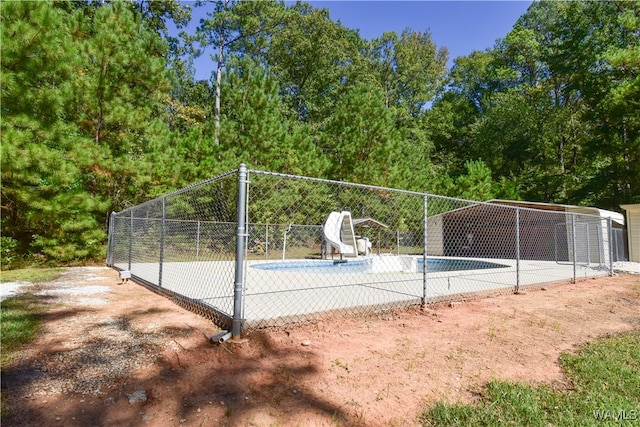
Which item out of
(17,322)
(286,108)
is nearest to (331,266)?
(17,322)

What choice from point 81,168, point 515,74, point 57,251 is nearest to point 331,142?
point 81,168

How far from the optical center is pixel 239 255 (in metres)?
2.81

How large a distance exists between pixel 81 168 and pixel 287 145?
7.94m

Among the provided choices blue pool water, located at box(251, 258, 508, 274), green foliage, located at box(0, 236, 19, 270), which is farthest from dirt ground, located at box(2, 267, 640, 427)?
blue pool water, located at box(251, 258, 508, 274)

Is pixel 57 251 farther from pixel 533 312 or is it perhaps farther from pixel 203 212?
pixel 533 312

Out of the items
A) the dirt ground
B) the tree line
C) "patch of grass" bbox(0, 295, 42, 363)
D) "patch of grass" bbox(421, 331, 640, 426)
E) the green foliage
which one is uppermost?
the tree line

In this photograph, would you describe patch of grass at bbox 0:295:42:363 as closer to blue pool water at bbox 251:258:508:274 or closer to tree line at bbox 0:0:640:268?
tree line at bbox 0:0:640:268

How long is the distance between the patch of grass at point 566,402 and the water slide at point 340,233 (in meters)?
8.57

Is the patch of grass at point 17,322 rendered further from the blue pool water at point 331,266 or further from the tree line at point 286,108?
the blue pool water at point 331,266

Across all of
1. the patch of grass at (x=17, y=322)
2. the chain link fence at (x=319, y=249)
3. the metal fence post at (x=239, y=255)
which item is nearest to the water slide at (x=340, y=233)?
the chain link fence at (x=319, y=249)

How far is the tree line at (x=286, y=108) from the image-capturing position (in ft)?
26.2

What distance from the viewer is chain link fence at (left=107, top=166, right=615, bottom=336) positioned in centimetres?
404

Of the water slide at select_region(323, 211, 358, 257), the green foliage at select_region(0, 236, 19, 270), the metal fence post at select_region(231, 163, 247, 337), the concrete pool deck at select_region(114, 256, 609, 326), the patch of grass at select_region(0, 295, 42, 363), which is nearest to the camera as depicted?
the patch of grass at select_region(0, 295, 42, 363)

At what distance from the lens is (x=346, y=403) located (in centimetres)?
210
